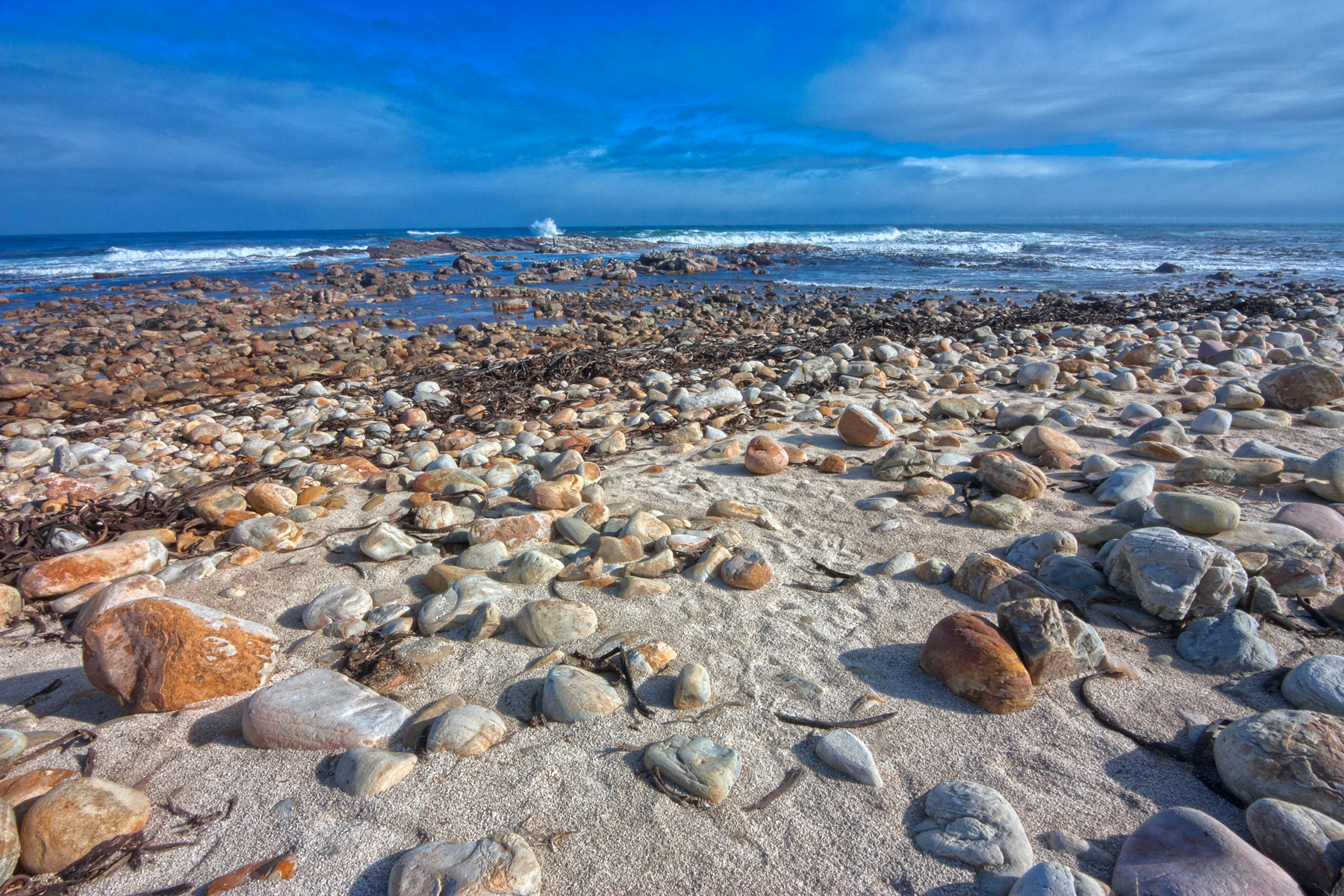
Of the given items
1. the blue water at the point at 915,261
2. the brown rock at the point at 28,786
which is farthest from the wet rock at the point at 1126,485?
the blue water at the point at 915,261

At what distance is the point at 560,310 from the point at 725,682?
1144 centimetres

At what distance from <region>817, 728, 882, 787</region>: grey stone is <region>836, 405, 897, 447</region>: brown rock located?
2.54m

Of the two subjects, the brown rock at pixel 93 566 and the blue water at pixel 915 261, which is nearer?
the brown rock at pixel 93 566

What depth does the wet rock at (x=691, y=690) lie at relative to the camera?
1.84 metres

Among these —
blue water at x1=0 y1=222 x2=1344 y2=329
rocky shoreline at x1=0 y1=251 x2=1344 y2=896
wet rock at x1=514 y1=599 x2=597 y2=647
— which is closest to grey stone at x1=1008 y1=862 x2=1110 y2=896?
rocky shoreline at x1=0 y1=251 x2=1344 y2=896

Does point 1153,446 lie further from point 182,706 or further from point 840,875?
point 182,706

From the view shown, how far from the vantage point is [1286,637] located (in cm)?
200

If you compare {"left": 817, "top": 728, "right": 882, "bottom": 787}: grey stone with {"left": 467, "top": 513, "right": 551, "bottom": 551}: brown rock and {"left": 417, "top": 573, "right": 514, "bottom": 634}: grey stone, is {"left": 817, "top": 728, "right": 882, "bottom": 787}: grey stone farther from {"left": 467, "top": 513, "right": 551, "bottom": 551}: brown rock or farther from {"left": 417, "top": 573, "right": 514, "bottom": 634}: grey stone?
{"left": 467, "top": 513, "right": 551, "bottom": 551}: brown rock

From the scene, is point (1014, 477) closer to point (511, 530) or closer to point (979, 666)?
point (979, 666)

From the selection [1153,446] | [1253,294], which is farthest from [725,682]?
[1253,294]

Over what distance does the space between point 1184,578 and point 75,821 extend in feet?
10.4

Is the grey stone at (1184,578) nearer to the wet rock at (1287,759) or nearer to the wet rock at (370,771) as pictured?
the wet rock at (1287,759)

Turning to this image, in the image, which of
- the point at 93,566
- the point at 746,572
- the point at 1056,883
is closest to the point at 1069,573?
the point at 746,572

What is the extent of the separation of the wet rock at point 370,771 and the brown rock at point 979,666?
1566 mm
